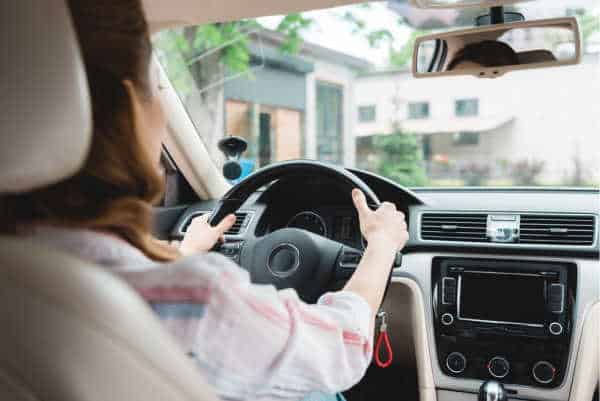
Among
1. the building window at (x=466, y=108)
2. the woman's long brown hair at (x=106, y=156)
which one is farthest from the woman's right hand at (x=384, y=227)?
the building window at (x=466, y=108)

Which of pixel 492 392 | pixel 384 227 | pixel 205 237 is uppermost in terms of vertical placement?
pixel 384 227

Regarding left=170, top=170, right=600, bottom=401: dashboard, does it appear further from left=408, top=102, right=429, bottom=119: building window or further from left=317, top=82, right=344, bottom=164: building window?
left=408, top=102, right=429, bottom=119: building window

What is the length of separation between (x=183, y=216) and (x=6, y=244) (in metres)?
2.27

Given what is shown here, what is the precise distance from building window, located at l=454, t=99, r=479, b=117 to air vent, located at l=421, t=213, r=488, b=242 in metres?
8.54

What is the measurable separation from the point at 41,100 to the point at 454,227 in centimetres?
203

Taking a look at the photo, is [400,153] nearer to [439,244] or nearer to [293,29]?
[293,29]

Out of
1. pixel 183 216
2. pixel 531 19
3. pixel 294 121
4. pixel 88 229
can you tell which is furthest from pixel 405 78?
pixel 88 229

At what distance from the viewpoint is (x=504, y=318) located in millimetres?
2689

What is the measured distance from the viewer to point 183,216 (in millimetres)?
3367

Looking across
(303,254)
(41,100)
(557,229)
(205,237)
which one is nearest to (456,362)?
(557,229)

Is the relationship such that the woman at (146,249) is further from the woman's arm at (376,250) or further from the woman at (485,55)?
the woman at (485,55)

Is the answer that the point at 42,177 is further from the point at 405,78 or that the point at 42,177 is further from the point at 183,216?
the point at 405,78

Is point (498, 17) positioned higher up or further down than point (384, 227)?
higher up

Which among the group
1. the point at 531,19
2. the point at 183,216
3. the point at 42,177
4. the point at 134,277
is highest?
the point at 531,19
